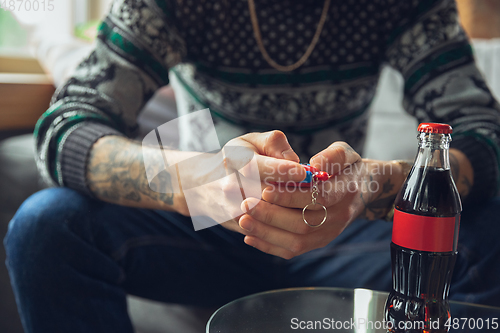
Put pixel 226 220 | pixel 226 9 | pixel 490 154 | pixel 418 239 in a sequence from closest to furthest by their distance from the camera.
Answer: pixel 418 239
pixel 226 220
pixel 490 154
pixel 226 9

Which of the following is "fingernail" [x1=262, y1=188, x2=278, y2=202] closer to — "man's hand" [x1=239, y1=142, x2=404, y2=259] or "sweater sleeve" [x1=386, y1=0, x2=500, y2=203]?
"man's hand" [x1=239, y1=142, x2=404, y2=259]

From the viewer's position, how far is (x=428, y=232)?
35 cm

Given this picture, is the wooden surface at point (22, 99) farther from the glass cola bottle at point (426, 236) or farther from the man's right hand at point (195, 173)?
the glass cola bottle at point (426, 236)

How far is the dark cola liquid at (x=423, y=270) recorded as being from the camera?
37cm

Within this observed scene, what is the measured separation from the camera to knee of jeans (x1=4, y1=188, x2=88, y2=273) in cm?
57

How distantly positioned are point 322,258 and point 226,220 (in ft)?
0.88

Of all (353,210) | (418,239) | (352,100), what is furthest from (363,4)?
(418,239)

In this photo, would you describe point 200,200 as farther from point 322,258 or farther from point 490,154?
point 490,154

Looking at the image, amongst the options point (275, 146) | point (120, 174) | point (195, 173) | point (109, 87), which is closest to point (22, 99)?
point (109, 87)

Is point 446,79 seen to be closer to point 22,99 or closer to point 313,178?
point 313,178

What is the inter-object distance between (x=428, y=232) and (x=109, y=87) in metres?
0.55

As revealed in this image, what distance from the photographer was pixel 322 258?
2.30 feet

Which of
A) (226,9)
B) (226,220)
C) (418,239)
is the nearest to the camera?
(418,239)

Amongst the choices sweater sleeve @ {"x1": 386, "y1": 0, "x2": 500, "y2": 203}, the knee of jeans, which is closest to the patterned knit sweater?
sweater sleeve @ {"x1": 386, "y1": 0, "x2": 500, "y2": 203}
